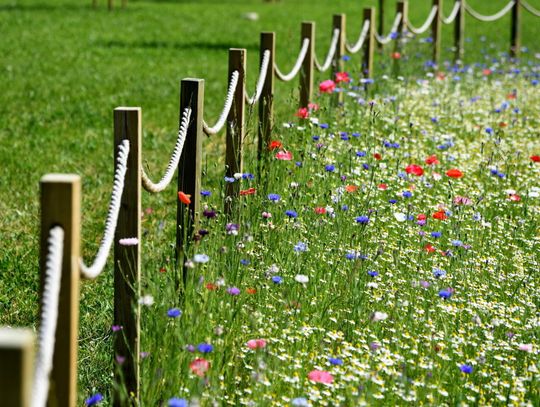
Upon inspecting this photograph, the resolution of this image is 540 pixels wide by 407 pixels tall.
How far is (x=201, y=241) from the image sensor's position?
4.32 m

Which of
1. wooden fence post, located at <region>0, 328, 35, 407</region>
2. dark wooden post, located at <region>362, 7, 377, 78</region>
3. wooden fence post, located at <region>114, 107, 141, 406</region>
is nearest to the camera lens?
wooden fence post, located at <region>0, 328, 35, 407</region>

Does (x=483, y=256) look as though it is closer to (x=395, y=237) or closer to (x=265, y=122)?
(x=395, y=237)

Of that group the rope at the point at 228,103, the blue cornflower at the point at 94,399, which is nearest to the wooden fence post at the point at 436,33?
the rope at the point at 228,103

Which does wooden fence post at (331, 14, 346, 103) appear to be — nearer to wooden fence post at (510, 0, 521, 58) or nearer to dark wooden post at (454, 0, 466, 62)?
dark wooden post at (454, 0, 466, 62)

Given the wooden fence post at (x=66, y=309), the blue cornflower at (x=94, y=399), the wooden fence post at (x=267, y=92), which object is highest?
the wooden fence post at (x=267, y=92)

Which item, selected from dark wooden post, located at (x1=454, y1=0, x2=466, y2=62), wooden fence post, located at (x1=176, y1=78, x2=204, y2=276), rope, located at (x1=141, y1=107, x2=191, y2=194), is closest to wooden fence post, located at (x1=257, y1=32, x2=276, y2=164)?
wooden fence post, located at (x1=176, y1=78, x2=204, y2=276)

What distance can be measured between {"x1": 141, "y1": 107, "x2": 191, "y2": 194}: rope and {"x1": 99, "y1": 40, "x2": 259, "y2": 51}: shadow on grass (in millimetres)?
12493

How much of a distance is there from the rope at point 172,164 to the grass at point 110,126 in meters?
0.30

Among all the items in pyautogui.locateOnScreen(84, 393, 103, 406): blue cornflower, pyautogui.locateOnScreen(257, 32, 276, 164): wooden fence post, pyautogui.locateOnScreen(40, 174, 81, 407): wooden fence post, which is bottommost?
pyautogui.locateOnScreen(84, 393, 103, 406): blue cornflower

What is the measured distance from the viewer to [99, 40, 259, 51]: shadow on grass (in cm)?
1676

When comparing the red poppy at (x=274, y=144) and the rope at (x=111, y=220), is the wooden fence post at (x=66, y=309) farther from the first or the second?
the red poppy at (x=274, y=144)

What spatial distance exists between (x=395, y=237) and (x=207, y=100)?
21.3ft

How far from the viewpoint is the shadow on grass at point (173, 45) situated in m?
16.8

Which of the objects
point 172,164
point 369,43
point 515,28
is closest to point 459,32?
point 515,28
